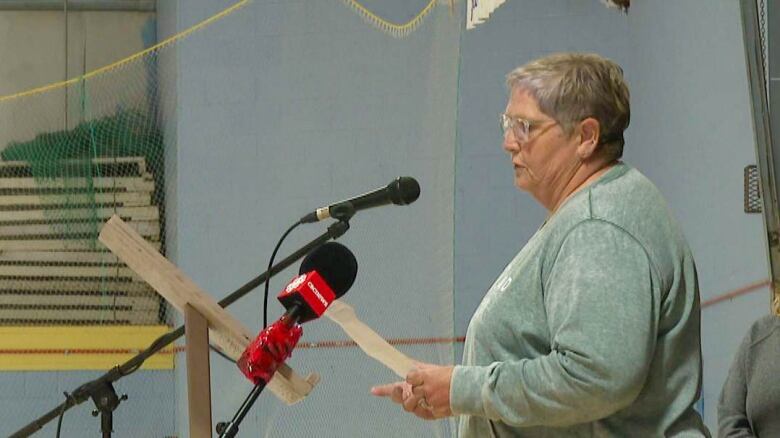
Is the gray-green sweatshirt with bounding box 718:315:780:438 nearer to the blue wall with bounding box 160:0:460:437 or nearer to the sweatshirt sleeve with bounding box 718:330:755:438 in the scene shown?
the sweatshirt sleeve with bounding box 718:330:755:438

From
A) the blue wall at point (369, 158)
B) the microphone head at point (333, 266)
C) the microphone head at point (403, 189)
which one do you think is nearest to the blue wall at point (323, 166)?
the blue wall at point (369, 158)

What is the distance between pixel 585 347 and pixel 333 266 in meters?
0.64

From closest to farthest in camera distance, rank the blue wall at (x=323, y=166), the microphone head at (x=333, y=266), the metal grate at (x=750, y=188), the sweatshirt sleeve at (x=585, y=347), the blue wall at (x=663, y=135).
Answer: the sweatshirt sleeve at (x=585, y=347), the microphone head at (x=333, y=266), the blue wall at (x=323, y=166), the metal grate at (x=750, y=188), the blue wall at (x=663, y=135)

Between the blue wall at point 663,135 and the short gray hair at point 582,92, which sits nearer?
the short gray hair at point 582,92

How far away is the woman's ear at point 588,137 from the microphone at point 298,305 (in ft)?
1.73

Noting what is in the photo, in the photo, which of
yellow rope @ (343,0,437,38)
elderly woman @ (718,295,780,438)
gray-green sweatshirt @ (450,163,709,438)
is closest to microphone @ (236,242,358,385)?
gray-green sweatshirt @ (450,163,709,438)

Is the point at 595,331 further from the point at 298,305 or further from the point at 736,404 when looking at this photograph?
the point at 736,404

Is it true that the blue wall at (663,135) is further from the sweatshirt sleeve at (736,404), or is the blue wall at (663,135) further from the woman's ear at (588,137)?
the woman's ear at (588,137)

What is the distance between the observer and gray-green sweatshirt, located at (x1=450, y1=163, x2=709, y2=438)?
173 centimetres

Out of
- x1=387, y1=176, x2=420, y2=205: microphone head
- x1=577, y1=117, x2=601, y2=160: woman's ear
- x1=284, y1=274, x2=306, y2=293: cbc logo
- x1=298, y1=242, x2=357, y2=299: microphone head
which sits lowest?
x1=284, y1=274, x2=306, y2=293: cbc logo

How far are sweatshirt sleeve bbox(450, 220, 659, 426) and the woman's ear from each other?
0.14m

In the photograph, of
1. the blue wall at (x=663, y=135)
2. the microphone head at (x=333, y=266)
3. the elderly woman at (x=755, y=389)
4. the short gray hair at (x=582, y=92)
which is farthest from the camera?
the blue wall at (x=663, y=135)

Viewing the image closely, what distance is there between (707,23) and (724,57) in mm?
266

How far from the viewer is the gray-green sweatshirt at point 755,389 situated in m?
2.93
